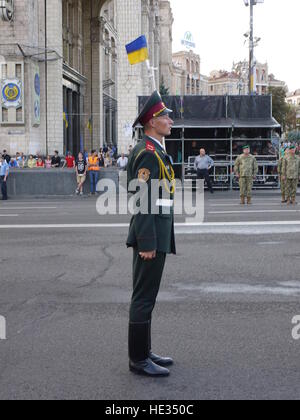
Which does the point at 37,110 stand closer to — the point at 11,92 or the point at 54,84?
the point at 11,92

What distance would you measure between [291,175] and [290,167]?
369 mm

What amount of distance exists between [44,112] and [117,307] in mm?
26722

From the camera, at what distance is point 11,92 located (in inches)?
1157

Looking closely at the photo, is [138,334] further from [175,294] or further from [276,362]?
[175,294]

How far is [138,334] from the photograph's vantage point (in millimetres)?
4707

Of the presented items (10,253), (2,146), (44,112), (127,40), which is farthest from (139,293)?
(127,40)

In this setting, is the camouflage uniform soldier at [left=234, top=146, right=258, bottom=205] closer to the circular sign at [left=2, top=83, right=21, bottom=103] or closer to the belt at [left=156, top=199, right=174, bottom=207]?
the circular sign at [left=2, top=83, right=21, bottom=103]

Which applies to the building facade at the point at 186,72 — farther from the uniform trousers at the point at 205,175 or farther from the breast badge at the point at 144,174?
the breast badge at the point at 144,174

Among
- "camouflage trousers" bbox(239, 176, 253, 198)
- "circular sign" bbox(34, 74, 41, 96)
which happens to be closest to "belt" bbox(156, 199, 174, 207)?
"camouflage trousers" bbox(239, 176, 253, 198)

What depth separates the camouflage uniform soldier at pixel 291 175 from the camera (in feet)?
62.0

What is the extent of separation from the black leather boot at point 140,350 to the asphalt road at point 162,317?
10 centimetres

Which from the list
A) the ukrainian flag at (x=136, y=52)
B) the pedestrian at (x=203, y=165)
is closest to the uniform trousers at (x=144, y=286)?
the ukrainian flag at (x=136, y=52)

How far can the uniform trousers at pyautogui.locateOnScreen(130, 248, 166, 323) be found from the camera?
467 centimetres

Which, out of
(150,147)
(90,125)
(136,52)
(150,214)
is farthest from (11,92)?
(150,214)
